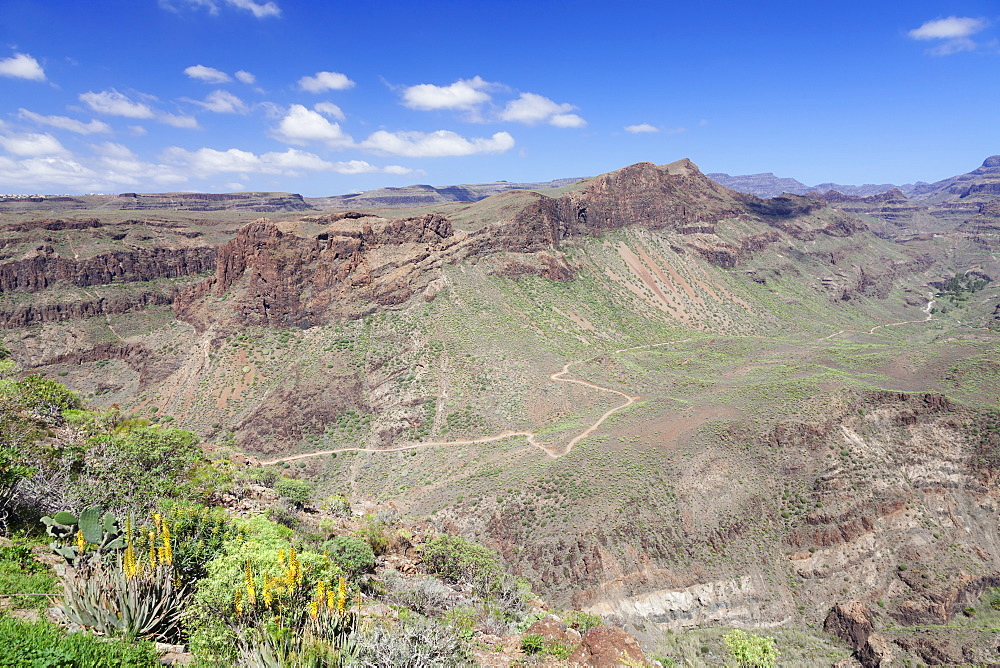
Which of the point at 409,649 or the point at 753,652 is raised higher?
the point at 409,649

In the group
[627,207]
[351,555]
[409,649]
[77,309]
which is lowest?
[351,555]

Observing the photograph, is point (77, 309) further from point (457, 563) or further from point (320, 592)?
point (320, 592)

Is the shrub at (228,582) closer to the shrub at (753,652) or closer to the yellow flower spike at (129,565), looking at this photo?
the yellow flower spike at (129,565)

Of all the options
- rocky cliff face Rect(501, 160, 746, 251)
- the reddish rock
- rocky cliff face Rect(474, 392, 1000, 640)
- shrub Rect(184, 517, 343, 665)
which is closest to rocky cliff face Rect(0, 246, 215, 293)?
rocky cliff face Rect(501, 160, 746, 251)

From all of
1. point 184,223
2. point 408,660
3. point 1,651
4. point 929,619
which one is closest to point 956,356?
point 929,619

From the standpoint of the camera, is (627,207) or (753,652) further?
(627,207)

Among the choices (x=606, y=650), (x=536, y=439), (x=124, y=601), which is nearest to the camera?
(x=124, y=601)

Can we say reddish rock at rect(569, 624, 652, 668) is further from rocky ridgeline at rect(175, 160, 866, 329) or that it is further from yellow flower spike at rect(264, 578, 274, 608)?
rocky ridgeline at rect(175, 160, 866, 329)

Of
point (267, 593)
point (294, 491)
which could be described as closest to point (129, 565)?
point (267, 593)

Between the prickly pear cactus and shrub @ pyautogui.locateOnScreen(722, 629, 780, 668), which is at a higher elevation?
the prickly pear cactus

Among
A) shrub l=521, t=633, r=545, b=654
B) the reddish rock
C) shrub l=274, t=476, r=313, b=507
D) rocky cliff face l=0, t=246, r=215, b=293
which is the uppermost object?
rocky cliff face l=0, t=246, r=215, b=293
